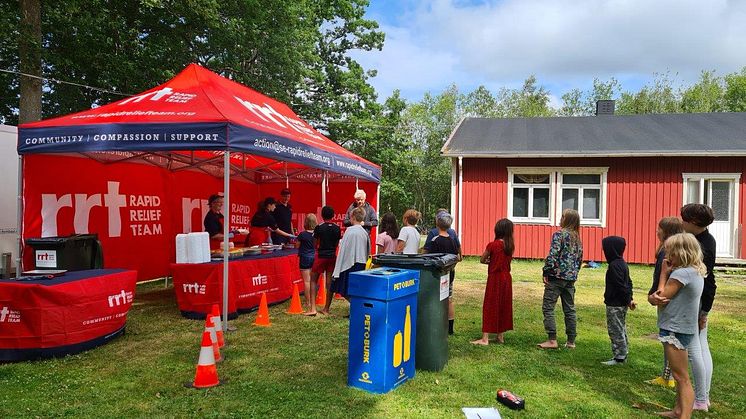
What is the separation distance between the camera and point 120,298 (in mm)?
5879

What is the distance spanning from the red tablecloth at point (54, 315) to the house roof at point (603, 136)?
39.1 ft

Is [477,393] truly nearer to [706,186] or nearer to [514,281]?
[514,281]

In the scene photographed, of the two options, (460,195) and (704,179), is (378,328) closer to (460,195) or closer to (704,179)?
(460,195)

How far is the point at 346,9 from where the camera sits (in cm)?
2656

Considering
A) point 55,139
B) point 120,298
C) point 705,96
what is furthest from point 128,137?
point 705,96

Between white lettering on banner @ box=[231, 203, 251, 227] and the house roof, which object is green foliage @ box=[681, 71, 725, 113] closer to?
the house roof

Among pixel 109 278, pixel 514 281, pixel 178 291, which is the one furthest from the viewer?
pixel 514 281

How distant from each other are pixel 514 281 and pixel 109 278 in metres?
8.67

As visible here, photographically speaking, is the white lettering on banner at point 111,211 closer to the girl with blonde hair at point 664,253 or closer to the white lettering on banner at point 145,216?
the white lettering on banner at point 145,216

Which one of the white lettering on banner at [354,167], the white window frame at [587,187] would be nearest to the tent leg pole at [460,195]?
the white window frame at [587,187]

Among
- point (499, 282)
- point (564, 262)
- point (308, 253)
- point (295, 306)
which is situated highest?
point (564, 262)

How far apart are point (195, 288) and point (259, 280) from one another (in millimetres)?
1110

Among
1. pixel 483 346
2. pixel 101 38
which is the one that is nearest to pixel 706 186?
pixel 483 346

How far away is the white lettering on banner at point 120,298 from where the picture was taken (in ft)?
18.9
